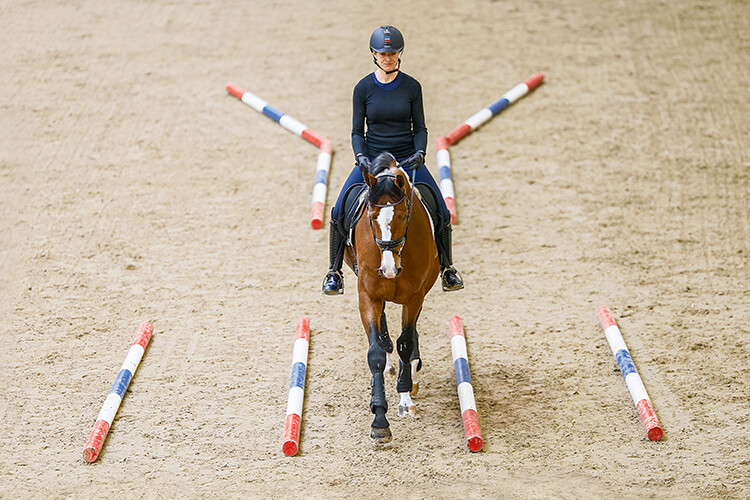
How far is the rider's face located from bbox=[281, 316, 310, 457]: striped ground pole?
2.49 m

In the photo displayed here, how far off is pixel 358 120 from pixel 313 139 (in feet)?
→ 14.5

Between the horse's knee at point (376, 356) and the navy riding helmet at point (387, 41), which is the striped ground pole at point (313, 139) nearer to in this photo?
the horse's knee at point (376, 356)

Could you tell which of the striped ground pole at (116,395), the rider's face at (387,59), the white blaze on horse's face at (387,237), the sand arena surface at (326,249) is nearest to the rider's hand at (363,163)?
the white blaze on horse's face at (387,237)

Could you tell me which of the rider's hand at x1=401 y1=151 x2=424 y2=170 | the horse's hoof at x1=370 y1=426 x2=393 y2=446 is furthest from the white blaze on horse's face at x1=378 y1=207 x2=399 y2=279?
the horse's hoof at x1=370 y1=426 x2=393 y2=446

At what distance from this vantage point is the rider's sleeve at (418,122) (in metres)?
6.25

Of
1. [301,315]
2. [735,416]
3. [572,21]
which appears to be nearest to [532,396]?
[735,416]

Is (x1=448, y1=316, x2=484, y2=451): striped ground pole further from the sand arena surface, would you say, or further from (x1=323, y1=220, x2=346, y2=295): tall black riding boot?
(x1=323, y1=220, x2=346, y2=295): tall black riding boot

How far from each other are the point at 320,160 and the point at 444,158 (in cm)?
147

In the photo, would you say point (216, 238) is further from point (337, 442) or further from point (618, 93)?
point (618, 93)

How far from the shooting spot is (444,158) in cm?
1018

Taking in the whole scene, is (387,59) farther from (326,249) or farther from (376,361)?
(326,249)

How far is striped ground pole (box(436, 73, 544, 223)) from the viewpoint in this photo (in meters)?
9.64

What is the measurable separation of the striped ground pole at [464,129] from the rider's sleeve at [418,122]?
285 cm

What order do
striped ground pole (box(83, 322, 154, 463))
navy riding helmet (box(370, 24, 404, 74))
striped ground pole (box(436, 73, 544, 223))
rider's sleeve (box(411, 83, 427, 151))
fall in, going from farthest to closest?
striped ground pole (box(436, 73, 544, 223)), rider's sleeve (box(411, 83, 427, 151)), striped ground pole (box(83, 322, 154, 463)), navy riding helmet (box(370, 24, 404, 74))
